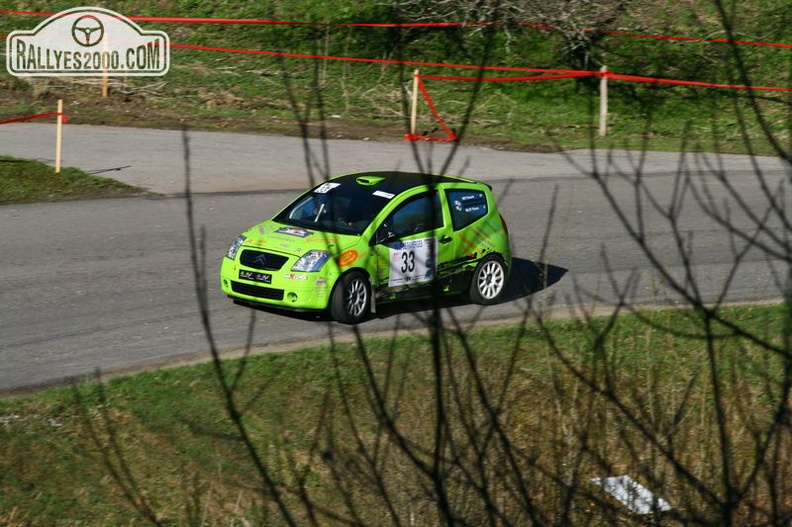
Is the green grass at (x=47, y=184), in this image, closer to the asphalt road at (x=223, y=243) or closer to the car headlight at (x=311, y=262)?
the asphalt road at (x=223, y=243)

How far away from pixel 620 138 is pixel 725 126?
2.66 m

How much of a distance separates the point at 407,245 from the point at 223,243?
13.9ft

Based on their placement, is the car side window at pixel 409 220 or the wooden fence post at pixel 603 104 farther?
the wooden fence post at pixel 603 104

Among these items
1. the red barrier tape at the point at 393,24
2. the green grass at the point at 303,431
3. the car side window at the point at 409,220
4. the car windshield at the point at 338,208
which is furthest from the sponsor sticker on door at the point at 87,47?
the green grass at the point at 303,431

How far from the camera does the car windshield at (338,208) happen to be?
1374 centimetres

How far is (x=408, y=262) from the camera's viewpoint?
13.9 metres

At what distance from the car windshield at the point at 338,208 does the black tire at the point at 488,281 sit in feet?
5.13

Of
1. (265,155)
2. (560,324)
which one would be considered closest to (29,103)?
(265,155)

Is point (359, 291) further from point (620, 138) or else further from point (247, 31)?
point (247, 31)

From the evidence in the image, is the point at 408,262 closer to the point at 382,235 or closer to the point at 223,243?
the point at 382,235

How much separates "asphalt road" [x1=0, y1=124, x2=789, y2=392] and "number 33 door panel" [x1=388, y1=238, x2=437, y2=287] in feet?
1.64

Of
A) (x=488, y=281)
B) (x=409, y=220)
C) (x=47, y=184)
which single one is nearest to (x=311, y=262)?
(x=409, y=220)

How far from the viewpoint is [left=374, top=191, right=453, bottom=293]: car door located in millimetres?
13672

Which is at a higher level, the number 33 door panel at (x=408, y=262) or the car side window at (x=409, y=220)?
the car side window at (x=409, y=220)
